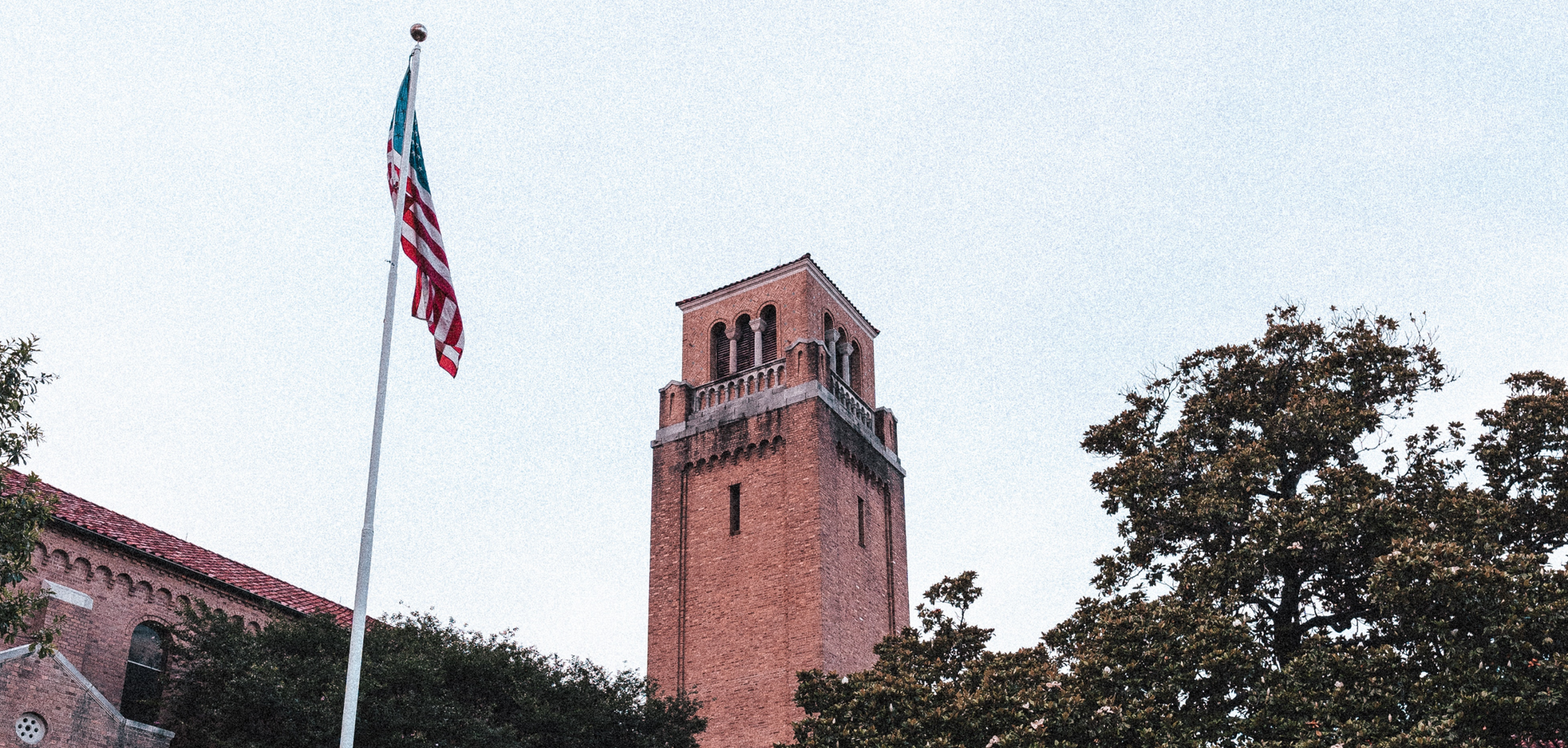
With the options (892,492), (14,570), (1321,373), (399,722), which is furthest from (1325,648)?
(892,492)

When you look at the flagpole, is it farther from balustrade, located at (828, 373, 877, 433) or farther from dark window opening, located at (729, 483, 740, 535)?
balustrade, located at (828, 373, 877, 433)

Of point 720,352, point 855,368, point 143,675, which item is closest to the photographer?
point 143,675

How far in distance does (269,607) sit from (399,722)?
8497 mm

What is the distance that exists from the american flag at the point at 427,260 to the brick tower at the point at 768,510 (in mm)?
17523

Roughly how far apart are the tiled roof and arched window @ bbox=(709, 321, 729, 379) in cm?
1275

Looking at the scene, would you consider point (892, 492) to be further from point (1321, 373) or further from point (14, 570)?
point (14, 570)

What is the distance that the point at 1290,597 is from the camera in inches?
803

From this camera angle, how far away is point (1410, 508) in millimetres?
19062

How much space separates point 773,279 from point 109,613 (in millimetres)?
20248

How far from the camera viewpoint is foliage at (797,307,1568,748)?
17.0 metres

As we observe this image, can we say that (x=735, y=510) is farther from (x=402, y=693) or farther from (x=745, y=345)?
(x=402, y=693)

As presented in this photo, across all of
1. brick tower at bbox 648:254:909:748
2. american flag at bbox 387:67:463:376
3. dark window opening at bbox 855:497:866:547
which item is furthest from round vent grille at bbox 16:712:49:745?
dark window opening at bbox 855:497:866:547

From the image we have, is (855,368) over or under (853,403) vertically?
over

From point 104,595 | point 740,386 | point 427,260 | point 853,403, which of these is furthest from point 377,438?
point 853,403
